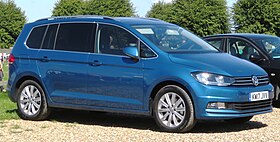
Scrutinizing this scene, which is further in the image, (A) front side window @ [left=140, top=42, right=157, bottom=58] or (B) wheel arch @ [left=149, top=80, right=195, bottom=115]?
(A) front side window @ [left=140, top=42, right=157, bottom=58]

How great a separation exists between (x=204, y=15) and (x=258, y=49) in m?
42.4

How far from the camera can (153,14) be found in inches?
2889

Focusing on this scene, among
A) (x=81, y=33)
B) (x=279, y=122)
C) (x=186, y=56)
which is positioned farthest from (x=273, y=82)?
(x=81, y=33)

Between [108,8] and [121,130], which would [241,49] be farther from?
[108,8]

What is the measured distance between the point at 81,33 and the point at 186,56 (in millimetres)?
2008

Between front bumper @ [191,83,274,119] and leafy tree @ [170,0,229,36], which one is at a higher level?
leafy tree @ [170,0,229,36]

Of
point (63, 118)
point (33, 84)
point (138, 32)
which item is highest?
point (138, 32)

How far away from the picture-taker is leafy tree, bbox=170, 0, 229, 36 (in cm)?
5284

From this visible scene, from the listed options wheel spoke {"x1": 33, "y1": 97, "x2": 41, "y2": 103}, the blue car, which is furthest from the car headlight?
wheel spoke {"x1": 33, "y1": 97, "x2": 41, "y2": 103}

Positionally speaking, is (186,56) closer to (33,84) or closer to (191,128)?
(191,128)

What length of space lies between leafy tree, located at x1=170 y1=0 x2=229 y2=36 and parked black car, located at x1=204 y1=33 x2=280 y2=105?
41.2 metres

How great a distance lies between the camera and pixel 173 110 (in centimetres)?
798

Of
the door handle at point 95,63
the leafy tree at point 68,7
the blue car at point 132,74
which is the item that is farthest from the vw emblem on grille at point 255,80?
the leafy tree at point 68,7

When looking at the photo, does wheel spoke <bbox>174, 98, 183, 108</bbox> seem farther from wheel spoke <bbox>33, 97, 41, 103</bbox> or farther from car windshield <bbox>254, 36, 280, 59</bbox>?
car windshield <bbox>254, 36, 280, 59</bbox>
